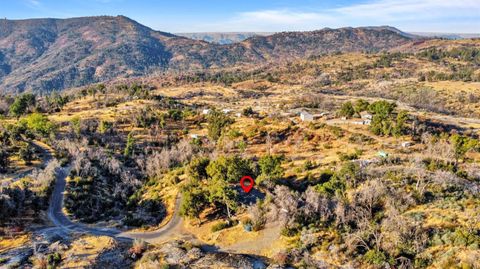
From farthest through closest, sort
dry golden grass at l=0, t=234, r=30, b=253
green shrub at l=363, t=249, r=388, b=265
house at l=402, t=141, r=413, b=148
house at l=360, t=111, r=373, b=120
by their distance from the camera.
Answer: house at l=360, t=111, r=373, b=120 < house at l=402, t=141, r=413, b=148 < dry golden grass at l=0, t=234, r=30, b=253 < green shrub at l=363, t=249, r=388, b=265

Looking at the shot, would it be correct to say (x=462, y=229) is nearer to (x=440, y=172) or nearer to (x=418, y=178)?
(x=418, y=178)

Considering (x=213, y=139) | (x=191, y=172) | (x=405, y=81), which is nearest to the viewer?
(x=191, y=172)

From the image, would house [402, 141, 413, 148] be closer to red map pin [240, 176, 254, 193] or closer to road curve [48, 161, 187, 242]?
red map pin [240, 176, 254, 193]

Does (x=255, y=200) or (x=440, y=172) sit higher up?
(x=440, y=172)

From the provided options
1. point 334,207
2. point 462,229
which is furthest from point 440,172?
point 334,207

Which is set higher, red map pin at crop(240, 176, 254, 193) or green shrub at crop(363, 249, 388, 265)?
red map pin at crop(240, 176, 254, 193)

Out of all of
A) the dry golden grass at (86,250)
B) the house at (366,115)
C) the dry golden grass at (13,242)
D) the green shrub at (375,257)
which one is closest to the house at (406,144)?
the house at (366,115)

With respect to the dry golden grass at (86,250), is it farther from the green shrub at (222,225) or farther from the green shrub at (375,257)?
the green shrub at (375,257)

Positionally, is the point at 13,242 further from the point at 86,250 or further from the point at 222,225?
the point at 222,225

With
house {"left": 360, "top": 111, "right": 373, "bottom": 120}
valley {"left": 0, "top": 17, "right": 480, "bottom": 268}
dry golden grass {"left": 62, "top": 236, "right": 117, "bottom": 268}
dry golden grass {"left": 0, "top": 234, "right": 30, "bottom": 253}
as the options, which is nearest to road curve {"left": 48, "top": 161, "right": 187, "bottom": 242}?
valley {"left": 0, "top": 17, "right": 480, "bottom": 268}

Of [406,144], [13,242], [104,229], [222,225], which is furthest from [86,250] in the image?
[406,144]

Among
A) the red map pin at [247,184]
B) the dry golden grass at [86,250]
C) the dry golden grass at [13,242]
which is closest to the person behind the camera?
the dry golden grass at [86,250]
